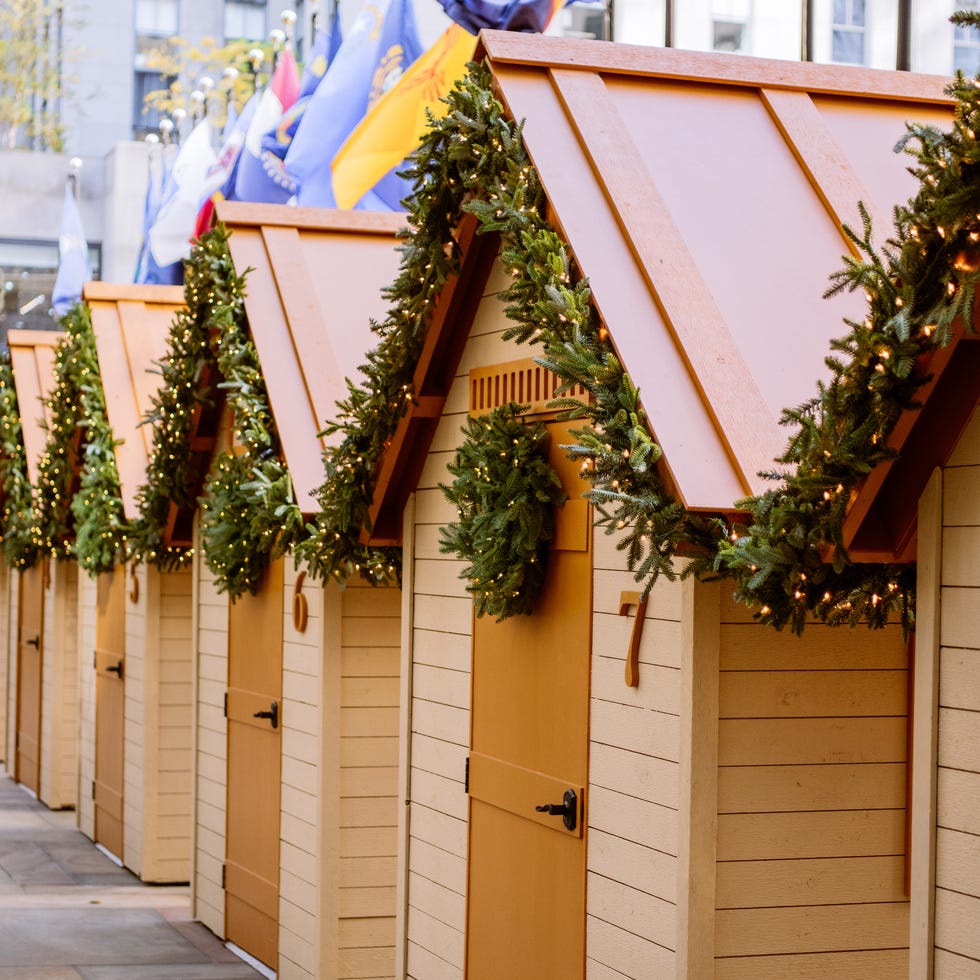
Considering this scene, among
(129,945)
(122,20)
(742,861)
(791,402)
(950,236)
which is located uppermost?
(122,20)

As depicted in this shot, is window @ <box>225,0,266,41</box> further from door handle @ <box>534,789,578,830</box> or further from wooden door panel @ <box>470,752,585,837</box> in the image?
door handle @ <box>534,789,578,830</box>

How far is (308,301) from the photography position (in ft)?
29.5

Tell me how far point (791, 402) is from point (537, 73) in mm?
1684

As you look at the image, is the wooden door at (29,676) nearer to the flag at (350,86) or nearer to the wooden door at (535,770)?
the flag at (350,86)

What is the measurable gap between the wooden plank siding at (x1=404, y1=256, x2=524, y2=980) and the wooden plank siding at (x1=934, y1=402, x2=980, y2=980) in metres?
2.60

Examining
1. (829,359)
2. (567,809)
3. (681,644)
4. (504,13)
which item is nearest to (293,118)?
(504,13)

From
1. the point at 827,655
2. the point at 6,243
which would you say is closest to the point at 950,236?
the point at 827,655

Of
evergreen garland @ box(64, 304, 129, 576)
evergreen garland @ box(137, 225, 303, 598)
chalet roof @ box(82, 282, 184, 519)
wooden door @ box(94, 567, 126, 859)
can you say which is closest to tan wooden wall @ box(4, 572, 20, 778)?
wooden door @ box(94, 567, 126, 859)

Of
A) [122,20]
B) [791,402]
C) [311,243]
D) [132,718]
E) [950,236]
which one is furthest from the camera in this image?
[122,20]

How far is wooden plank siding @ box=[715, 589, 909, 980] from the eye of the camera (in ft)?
16.1

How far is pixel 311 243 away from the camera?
31.2 ft

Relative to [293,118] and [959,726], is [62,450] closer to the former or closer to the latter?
[293,118]

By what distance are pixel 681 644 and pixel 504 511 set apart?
1.06 m

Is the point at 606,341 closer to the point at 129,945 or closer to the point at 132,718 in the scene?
the point at 129,945
